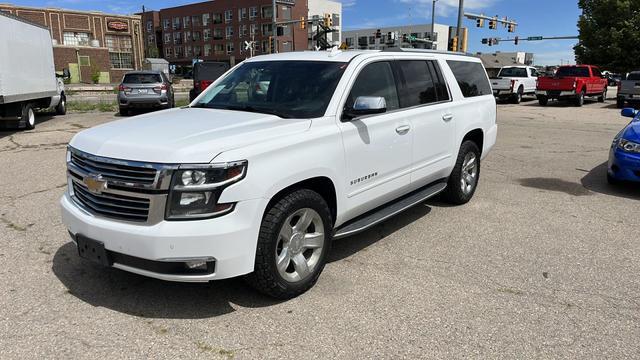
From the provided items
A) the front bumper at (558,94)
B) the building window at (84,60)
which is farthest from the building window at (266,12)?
the front bumper at (558,94)

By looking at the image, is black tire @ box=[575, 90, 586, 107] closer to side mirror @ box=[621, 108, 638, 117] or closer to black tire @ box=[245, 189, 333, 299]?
side mirror @ box=[621, 108, 638, 117]

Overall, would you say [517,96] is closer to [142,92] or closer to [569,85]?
[569,85]

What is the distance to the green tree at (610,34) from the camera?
33469 millimetres

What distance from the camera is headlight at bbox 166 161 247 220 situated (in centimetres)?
308

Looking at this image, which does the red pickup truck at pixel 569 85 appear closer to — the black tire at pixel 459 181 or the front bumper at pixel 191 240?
the black tire at pixel 459 181

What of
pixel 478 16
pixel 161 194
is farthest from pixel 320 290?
pixel 478 16

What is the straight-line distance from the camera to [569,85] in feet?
78.2

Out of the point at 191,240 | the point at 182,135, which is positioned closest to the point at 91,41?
the point at 182,135

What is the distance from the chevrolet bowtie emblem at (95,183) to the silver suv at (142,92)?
14.9 metres

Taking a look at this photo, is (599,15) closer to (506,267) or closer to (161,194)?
(506,267)

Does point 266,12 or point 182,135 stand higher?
point 266,12

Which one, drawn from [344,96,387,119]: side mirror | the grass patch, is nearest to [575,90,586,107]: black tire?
the grass patch

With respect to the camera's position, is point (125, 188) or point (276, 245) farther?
point (276, 245)

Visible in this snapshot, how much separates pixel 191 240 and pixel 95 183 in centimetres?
85
